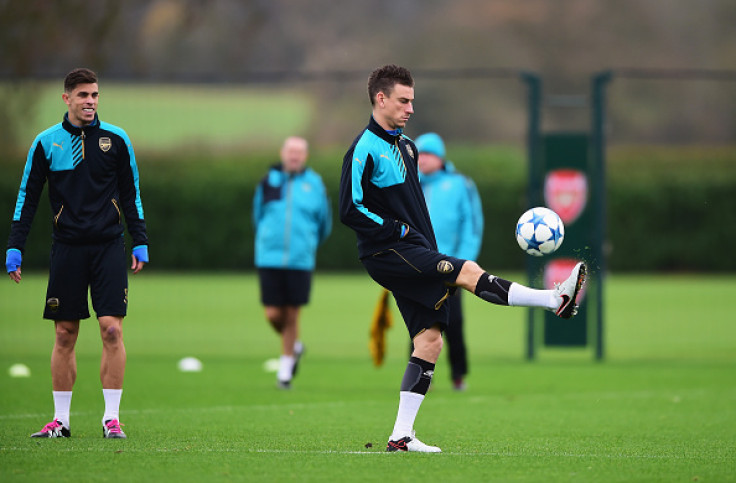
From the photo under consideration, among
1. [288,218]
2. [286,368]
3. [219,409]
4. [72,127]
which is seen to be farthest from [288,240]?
[72,127]

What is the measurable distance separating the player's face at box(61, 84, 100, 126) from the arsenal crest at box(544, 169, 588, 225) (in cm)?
717

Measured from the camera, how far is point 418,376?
23.4 ft

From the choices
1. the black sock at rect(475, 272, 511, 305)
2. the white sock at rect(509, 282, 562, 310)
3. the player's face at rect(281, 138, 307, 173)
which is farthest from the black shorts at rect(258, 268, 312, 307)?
the white sock at rect(509, 282, 562, 310)

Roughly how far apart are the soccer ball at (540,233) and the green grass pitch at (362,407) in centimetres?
125

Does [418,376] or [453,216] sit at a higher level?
[453,216]

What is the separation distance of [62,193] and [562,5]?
4716cm

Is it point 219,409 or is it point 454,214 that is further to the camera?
point 454,214

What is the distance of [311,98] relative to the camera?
27.6m

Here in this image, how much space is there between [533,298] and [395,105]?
1.45 meters

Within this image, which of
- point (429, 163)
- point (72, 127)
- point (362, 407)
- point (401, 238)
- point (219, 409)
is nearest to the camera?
point (401, 238)

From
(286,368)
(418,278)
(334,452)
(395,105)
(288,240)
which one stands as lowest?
(334,452)

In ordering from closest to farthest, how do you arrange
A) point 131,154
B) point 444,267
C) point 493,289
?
point 493,289 < point 444,267 < point 131,154

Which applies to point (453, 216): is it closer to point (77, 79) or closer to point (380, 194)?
point (380, 194)

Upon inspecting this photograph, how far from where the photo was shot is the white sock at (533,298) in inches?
262
